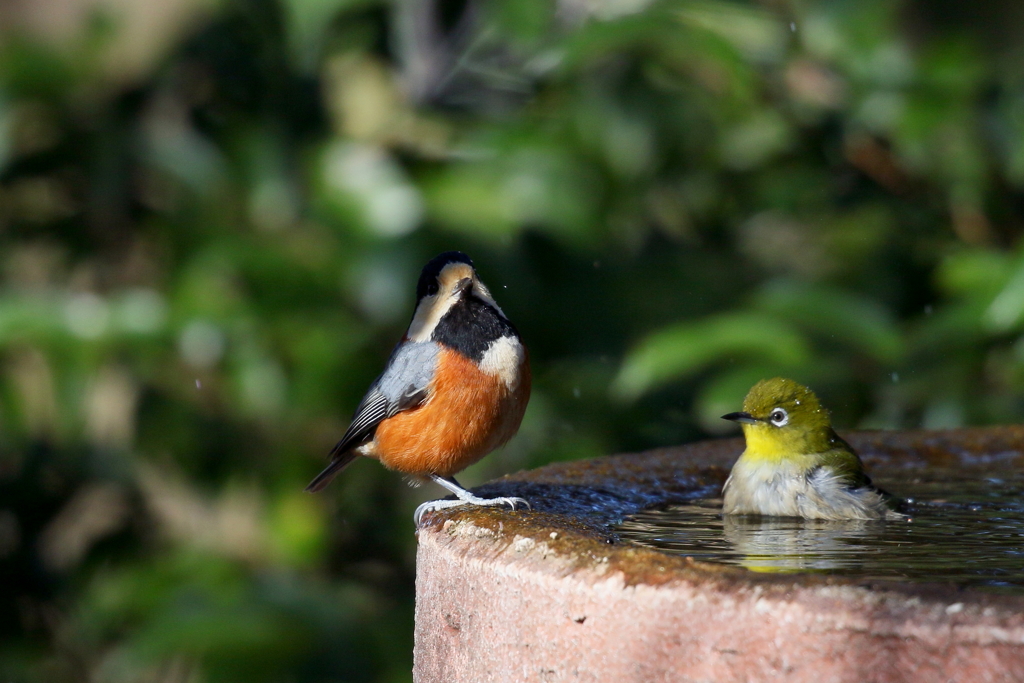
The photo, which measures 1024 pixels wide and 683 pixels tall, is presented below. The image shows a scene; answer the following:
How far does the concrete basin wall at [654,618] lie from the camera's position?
1.42 m

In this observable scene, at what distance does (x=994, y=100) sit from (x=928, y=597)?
407 cm

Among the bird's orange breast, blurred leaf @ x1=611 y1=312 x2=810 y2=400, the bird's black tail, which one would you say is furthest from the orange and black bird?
blurred leaf @ x1=611 y1=312 x2=810 y2=400

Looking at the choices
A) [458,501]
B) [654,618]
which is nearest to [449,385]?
[458,501]

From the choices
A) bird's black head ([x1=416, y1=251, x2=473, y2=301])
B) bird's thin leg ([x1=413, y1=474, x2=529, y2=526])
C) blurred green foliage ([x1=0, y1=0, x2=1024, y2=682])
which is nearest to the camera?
bird's thin leg ([x1=413, y1=474, x2=529, y2=526])

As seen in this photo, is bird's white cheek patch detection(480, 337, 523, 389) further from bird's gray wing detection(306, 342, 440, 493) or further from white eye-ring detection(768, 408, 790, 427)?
white eye-ring detection(768, 408, 790, 427)

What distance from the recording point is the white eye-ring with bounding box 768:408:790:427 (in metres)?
3.06

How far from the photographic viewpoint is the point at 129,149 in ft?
16.3

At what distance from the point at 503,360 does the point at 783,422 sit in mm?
765

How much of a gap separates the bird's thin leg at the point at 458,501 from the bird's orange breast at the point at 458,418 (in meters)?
0.05

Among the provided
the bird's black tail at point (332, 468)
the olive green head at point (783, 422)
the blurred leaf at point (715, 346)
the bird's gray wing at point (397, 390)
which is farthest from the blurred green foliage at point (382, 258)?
the bird's gray wing at point (397, 390)

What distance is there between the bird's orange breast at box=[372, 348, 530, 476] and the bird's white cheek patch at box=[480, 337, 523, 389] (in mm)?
14

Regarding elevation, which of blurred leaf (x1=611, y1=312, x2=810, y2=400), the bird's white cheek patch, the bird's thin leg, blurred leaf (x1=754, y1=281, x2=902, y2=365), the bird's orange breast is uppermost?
blurred leaf (x1=754, y1=281, x2=902, y2=365)

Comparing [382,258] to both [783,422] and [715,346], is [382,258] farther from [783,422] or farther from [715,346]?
[783,422]

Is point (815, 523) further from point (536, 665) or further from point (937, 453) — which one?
point (536, 665)
